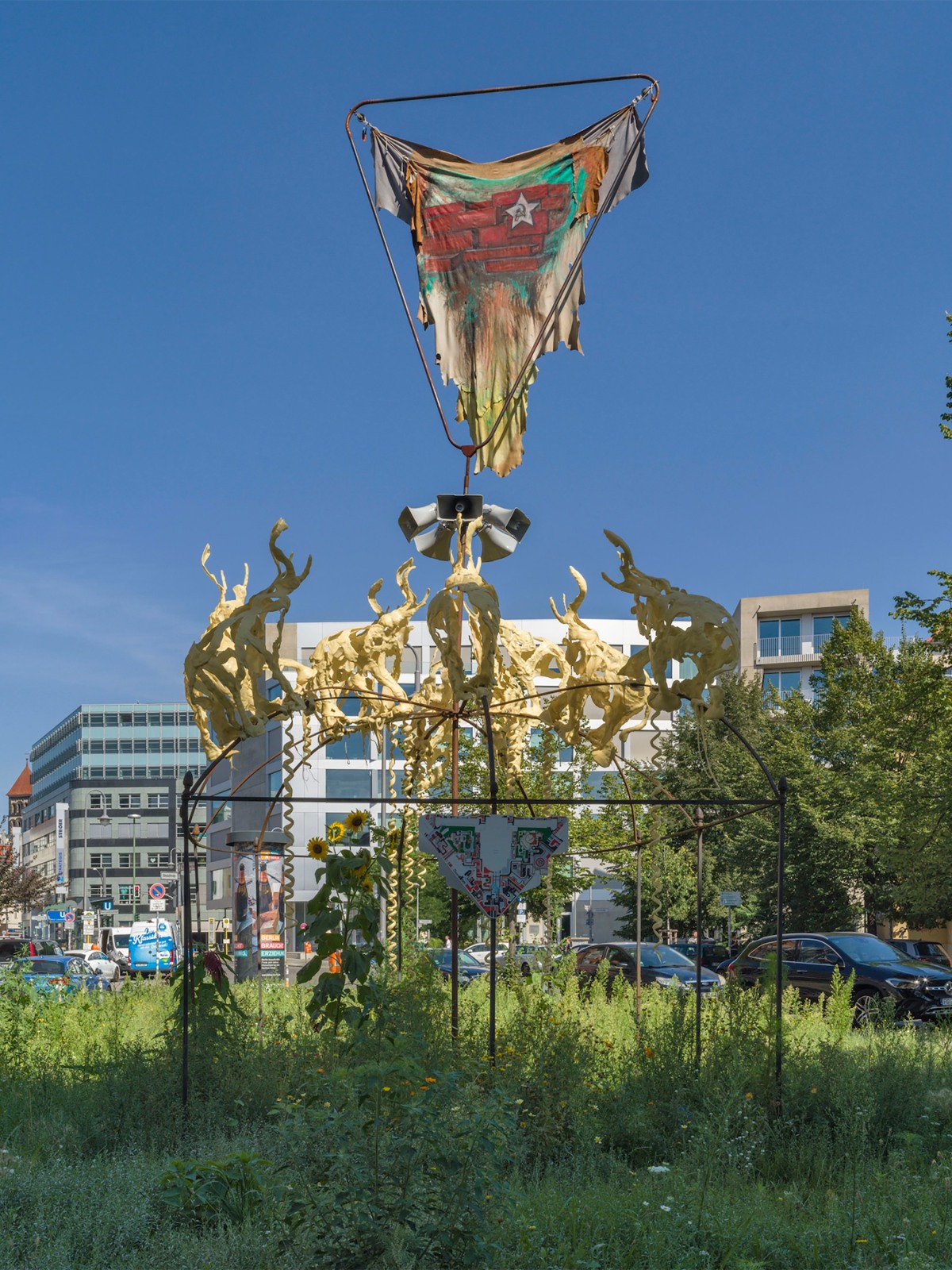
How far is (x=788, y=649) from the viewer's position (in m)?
65.0

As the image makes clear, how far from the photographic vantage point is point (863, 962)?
62.4 ft

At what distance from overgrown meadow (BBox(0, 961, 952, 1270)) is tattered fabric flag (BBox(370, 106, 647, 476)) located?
4627 mm

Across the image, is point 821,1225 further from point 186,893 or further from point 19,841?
point 19,841

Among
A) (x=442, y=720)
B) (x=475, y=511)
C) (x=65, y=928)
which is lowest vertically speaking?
(x=65, y=928)

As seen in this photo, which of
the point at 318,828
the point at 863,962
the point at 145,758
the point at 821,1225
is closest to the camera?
the point at 821,1225

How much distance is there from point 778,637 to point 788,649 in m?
0.89

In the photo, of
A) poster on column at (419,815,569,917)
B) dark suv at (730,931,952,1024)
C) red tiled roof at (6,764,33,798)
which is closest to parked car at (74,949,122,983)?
dark suv at (730,931,952,1024)

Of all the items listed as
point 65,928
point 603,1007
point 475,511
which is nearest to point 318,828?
point 65,928

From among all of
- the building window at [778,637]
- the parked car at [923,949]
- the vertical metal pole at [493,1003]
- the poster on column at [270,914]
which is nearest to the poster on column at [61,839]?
the poster on column at [270,914]

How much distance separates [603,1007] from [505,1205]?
7.92 m

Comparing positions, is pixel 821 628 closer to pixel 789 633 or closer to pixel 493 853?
pixel 789 633

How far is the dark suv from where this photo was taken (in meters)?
18.2

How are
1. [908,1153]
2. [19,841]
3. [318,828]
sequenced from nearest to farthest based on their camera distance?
[908,1153] → [318,828] → [19,841]

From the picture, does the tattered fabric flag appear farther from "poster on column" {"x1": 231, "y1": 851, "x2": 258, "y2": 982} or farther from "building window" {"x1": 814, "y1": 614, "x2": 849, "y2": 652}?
"building window" {"x1": 814, "y1": 614, "x2": 849, "y2": 652}
